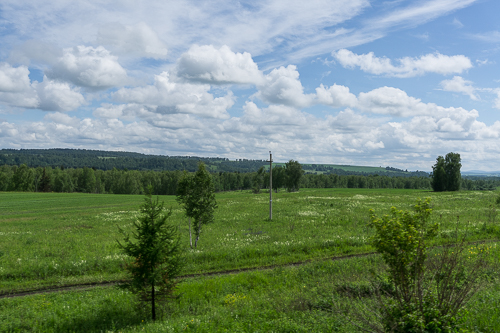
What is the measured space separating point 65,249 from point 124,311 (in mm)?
13544

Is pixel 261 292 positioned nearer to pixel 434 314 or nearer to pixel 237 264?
pixel 237 264

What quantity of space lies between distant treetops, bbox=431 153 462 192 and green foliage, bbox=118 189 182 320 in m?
101

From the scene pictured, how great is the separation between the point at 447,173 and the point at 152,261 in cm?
10213

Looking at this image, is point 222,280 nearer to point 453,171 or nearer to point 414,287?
point 414,287

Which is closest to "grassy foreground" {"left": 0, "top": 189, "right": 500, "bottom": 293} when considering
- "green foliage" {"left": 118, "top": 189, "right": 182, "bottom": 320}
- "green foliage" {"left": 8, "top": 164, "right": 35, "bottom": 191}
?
"green foliage" {"left": 118, "top": 189, "right": 182, "bottom": 320}

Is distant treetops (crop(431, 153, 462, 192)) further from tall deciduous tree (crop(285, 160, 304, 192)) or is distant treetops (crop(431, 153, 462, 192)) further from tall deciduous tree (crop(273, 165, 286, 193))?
tall deciduous tree (crop(273, 165, 286, 193))

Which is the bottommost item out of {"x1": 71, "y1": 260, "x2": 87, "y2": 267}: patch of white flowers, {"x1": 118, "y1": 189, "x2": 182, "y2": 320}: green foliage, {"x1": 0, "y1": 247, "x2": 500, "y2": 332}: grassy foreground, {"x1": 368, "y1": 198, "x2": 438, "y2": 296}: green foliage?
{"x1": 71, "y1": 260, "x2": 87, "y2": 267}: patch of white flowers

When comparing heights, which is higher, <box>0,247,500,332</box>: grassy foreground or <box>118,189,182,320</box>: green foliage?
<box>118,189,182,320</box>: green foliage

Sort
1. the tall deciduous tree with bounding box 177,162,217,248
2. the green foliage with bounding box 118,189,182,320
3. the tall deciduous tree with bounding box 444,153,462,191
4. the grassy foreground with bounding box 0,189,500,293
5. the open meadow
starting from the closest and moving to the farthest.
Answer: the open meadow, the green foliage with bounding box 118,189,182,320, the grassy foreground with bounding box 0,189,500,293, the tall deciduous tree with bounding box 177,162,217,248, the tall deciduous tree with bounding box 444,153,462,191

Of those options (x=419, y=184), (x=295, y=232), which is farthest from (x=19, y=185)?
(x=419, y=184)

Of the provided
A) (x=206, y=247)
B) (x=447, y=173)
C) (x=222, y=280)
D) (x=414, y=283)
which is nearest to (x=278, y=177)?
(x=447, y=173)

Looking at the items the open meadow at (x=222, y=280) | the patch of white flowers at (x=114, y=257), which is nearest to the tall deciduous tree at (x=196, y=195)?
the open meadow at (x=222, y=280)

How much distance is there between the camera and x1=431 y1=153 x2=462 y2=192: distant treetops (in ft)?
292

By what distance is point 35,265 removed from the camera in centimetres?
1752
